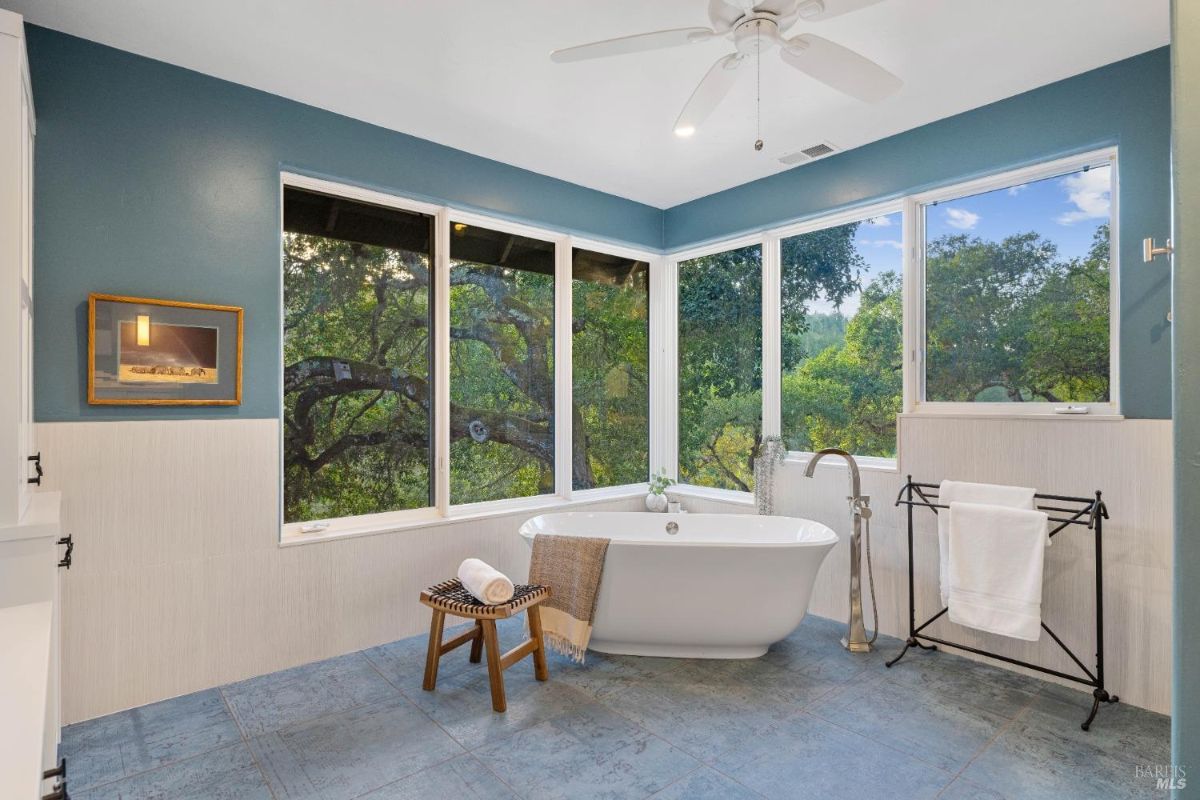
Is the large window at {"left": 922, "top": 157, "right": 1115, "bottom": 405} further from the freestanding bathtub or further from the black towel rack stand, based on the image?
the freestanding bathtub

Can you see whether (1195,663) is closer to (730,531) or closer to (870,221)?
(730,531)

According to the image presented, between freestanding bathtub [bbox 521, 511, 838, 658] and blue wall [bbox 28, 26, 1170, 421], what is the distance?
161cm

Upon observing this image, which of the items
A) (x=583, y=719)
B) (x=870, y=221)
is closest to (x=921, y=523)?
(x=870, y=221)

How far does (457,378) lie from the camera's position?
12.2ft

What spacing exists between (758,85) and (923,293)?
4.83 ft

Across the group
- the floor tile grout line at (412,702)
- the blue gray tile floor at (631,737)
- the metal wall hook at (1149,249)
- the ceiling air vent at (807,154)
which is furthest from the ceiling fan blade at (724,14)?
the floor tile grout line at (412,702)

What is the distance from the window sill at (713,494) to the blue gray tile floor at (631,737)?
1.34 meters

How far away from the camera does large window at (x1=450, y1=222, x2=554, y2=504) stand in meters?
3.75

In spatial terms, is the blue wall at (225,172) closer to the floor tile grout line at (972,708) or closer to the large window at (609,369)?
the floor tile grout line at (972,708)

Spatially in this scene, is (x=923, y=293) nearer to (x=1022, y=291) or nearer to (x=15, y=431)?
(x=1022, y=291)

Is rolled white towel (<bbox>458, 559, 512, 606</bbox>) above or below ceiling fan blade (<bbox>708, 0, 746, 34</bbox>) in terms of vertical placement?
below

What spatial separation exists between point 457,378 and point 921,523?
271 centimetres

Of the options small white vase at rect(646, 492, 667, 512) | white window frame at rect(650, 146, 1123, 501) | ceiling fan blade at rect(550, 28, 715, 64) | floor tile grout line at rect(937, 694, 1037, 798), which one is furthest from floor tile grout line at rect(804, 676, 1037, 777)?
ceiling fan blade at rect(550, 28, 715, 64)

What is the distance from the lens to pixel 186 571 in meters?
2.71
